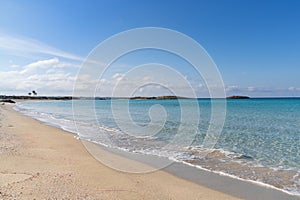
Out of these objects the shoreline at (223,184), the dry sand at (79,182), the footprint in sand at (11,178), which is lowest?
the shoreline at (223,184)

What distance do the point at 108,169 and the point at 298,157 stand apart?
25.8 feet

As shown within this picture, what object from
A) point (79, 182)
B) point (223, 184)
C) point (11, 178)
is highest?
point (11, 178)

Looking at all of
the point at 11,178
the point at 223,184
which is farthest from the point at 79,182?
the point at 223,184

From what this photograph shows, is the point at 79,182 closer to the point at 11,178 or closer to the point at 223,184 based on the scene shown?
the point at 11,178

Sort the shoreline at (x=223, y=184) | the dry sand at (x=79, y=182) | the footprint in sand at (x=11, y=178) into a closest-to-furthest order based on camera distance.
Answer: the dry sand at (x=79, y=182)
the footprint in sand at (x=11, y=178)
the shoreline at (x=223, y=184)

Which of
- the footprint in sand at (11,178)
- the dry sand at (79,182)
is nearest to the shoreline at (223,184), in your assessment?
the dry sand at (79,182)

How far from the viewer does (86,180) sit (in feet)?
20.8

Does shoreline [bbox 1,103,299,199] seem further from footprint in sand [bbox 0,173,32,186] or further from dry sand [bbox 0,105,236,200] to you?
footprint in sand [bbox 0,173,32,186]

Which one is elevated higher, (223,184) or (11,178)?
(11,178)

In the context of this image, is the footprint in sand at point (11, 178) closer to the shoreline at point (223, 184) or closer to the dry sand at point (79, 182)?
the dry sand at point (79, 182)

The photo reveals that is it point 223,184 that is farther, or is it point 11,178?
point 223,184

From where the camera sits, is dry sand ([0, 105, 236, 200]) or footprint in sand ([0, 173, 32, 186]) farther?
footprint in sand ([0, 173, 32, 186])

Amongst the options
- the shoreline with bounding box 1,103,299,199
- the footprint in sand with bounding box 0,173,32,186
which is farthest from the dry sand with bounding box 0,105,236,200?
the shoreline with bounding box 1,103,299,199

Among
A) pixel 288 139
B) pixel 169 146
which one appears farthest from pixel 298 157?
pixel 169 146
